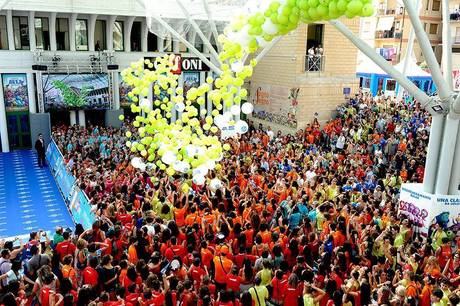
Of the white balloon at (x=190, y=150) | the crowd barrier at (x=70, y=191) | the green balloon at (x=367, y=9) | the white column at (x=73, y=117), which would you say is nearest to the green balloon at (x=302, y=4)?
the green balloon at (x=367, y=9)

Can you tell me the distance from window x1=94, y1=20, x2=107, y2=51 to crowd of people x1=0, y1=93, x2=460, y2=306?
1119cm

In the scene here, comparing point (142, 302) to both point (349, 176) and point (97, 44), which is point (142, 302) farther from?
point (97, 44)

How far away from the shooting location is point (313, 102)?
2334 centimetres

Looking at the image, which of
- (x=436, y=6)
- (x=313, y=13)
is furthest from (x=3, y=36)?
(x=436, y=6)

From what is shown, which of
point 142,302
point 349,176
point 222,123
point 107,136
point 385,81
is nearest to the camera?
point 142,302

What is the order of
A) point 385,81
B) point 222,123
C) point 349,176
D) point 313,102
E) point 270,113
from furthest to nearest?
1. point 385,81
2. point 270,113
3. point 313,102
4. point 349,176
5. point 222,123

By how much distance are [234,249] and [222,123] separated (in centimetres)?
323

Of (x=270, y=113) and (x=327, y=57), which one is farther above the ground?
(x=327, y=57)

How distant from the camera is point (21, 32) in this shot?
867 inches

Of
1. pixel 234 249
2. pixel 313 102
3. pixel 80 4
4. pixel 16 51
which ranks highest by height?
pixel 80 4

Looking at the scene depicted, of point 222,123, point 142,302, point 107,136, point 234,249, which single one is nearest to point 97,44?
point 107,136

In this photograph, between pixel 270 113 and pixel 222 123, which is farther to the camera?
pixel 270 113

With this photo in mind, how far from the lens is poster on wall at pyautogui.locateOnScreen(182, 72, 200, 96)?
26203mm

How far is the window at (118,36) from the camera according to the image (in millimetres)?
24312
